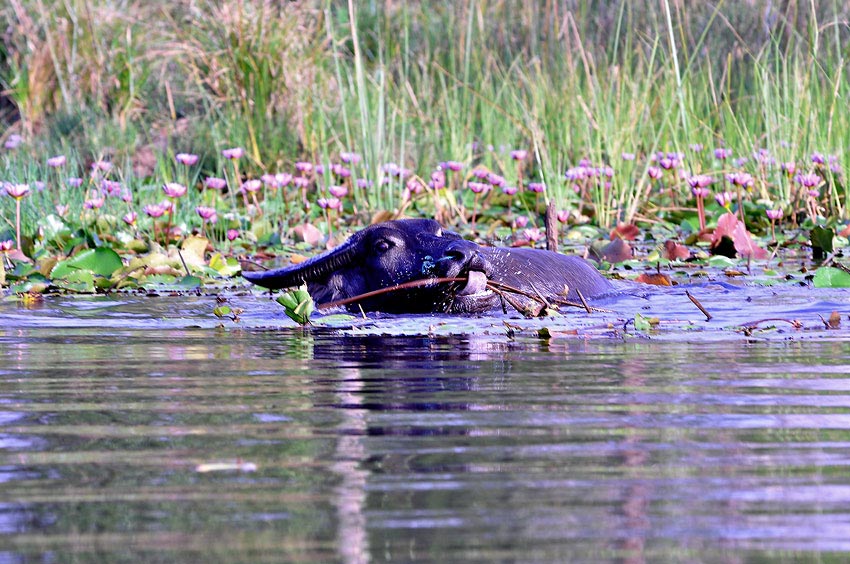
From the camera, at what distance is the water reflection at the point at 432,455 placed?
6.73ft

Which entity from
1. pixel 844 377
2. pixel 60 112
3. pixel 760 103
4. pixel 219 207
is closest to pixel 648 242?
pixel 760 103

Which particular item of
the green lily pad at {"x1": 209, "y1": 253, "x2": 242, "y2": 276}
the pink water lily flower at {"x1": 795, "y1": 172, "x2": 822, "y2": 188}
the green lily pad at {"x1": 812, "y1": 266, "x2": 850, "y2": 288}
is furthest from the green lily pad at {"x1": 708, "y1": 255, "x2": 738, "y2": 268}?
the green lily pad at {"x1": 209, "y1": 253, "x2": 242, "y2": 276}

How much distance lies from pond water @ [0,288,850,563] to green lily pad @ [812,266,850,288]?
1451 millimetres

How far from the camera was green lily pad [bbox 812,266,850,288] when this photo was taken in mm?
6070

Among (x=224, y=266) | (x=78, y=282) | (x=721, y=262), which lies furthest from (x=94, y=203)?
(x=721, y=262)

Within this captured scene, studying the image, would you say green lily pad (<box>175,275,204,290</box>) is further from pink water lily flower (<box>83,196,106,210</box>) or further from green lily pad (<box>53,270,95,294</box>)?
pink water lily flower (<box>83,196,106,210</box>)

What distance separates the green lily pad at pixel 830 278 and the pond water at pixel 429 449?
1.45 m

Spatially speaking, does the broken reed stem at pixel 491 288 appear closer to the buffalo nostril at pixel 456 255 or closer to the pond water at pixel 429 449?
the buffalo nostril at pixel 456 255

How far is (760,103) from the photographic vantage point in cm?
1021

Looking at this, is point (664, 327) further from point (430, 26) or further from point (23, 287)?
point (430, 26)

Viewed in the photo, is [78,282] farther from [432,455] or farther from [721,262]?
[432,455]

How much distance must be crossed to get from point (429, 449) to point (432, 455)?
59 mm

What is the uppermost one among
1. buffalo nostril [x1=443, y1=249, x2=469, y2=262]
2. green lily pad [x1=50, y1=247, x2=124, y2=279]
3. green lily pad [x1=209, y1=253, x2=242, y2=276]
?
buffalo nostril [x1=443, y1=249, x2=469, y2=262]

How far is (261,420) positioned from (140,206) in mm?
6176
